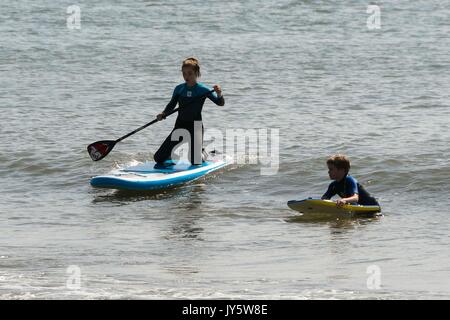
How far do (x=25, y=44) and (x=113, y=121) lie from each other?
823 centimetres

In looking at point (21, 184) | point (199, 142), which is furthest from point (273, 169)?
point (21, 184)

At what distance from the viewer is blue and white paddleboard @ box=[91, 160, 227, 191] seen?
1213 cm

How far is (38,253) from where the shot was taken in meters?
9.29

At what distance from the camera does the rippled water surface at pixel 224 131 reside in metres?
8.64

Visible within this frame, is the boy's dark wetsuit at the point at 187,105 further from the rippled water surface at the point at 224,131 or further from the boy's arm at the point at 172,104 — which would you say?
the rippled water surface at the point at 224,131

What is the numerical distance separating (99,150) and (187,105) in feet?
4.88

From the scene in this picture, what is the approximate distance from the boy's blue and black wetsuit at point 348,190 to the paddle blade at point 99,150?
350 centimetres

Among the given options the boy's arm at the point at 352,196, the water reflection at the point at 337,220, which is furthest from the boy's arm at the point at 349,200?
the water reflection at the point at 337,220

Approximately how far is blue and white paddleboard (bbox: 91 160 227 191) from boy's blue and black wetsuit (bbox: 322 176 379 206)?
2.31 meters

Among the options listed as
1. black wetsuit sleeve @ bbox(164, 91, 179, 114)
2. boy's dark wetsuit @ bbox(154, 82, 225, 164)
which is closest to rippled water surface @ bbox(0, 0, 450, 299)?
boy's dark wetsuit @ bbox(154, 82, 225, 164)

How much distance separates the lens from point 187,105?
12656 mm

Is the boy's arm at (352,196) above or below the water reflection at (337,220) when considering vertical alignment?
above

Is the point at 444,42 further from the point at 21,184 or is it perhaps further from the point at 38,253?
the point at 38,253

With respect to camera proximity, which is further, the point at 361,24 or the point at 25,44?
the point at 361,24
